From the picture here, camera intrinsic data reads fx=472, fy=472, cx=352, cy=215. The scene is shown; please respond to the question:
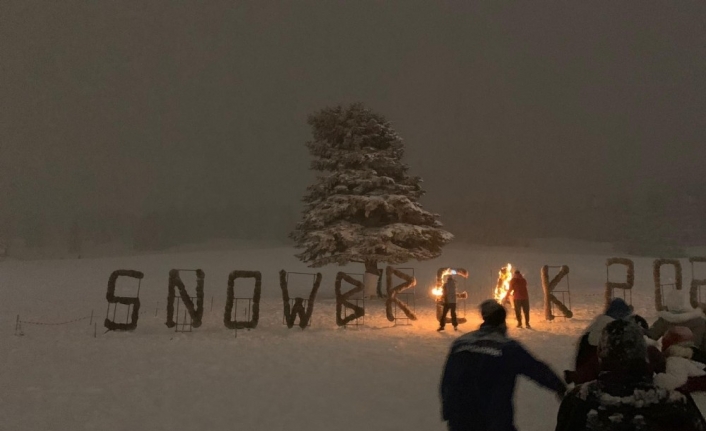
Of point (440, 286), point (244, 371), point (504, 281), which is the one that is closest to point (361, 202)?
point (440, 286)

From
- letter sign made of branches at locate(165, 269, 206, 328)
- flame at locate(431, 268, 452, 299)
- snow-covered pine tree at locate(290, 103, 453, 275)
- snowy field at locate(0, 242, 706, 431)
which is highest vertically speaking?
snow-covered pine tree at locate(290, 103, 453, 275)

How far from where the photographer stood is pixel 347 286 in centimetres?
3444

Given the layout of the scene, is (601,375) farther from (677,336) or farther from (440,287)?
(440,287)

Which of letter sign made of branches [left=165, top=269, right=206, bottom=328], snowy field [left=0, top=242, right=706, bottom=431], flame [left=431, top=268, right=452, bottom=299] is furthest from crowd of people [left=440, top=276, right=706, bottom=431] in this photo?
letter sign made of branches [left=165, top=269, right=206, bottom=328]

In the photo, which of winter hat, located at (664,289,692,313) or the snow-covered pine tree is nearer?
winter hat, located at (664,289,692,313)

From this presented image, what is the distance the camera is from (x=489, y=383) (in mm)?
4484

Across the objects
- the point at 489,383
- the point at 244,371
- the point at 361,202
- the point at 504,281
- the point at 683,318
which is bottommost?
the point at 244,371

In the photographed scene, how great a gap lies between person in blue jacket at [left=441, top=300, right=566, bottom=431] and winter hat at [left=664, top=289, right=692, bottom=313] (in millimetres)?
2310

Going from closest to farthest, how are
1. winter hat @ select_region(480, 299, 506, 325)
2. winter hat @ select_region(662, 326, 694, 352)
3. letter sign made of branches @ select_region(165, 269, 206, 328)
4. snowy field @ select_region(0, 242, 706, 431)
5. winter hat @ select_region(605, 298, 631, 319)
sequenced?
winter hat @ select_region(480, 299, 506, 325), winter hat @ select_region(662, 326, 694, 352), winter hat @ select_region(605, 298, 631, 319), snowy field @ select_region(0, 242, 706, 431), letter sign made of branches @ select_region(165, 269, 206, 328)

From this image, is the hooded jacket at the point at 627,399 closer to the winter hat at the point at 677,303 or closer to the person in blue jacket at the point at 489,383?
the person in blue jacket at the point at 489,383

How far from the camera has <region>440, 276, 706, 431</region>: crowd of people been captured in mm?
3312

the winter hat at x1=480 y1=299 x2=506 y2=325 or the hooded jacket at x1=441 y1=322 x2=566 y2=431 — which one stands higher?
the winter hat at x1=480 y1=299 x2=506 y2=325

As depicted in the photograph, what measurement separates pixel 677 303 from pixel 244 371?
9106 millimetres

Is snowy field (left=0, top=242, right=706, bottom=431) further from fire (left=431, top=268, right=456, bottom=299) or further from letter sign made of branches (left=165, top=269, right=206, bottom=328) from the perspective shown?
fire (left=431, top=268, right=456, bottom=299)
